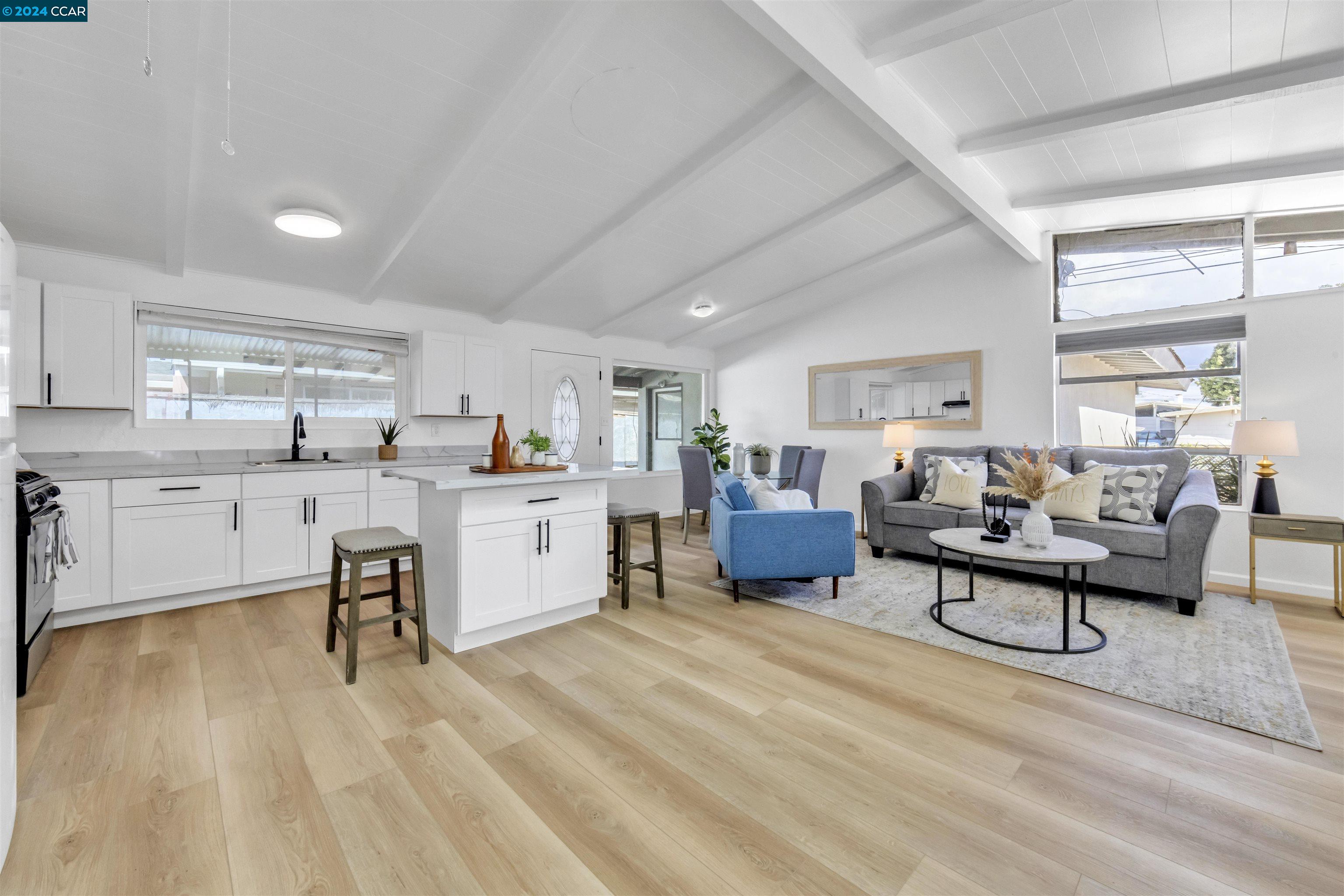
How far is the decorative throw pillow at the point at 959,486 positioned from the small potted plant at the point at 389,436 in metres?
4.50

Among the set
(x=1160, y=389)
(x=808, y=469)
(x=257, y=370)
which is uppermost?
(x=257, y=370)

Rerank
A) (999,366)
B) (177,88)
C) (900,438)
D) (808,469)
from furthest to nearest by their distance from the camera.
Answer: (808,469) < (900,438) < (999,366) < (177,88)

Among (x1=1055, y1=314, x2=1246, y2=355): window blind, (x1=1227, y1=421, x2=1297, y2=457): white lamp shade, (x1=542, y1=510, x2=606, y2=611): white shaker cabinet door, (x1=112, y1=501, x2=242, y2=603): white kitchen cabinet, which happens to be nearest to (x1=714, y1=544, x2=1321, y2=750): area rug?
(x1=1227, y1=421, x2=1297, y2=457): white lamp shade

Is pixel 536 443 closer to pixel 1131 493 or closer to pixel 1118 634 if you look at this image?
pixel 1118 634

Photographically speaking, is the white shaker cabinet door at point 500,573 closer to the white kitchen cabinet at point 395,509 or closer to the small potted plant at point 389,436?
the white kitchen cabinet at point 395,509

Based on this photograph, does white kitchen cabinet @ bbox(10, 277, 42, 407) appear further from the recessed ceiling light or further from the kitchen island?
the kitchen island

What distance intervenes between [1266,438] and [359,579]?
5274 mm

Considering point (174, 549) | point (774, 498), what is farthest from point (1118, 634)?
point (174, 549)

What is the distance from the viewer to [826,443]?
252 inches

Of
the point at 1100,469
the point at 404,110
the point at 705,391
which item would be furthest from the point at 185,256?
the point at 1100,469

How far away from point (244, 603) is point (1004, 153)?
228 inches

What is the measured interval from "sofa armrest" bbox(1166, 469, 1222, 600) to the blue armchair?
1.90 meters

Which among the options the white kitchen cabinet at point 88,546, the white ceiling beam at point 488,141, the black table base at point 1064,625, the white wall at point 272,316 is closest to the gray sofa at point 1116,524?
the black table base at point 1064,625

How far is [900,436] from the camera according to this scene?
A: 550cm
